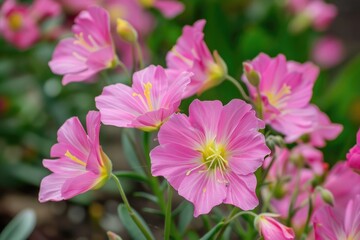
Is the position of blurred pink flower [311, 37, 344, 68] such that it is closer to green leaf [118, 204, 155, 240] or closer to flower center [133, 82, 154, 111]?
green leaf [118, 204, 155, 240]

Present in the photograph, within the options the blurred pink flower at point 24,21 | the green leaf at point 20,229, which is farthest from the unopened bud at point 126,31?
the blurred pink flower at point 24,21

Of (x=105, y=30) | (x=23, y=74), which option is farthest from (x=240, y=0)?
(x=105, y=30)

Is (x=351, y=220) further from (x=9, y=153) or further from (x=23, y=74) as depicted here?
(x=23, y=74)

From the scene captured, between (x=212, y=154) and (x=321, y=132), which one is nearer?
(x=212, y=154)

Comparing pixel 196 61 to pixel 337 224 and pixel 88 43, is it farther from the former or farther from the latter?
pixel 337 224

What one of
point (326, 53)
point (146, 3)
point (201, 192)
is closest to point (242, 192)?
point (201, 192)
